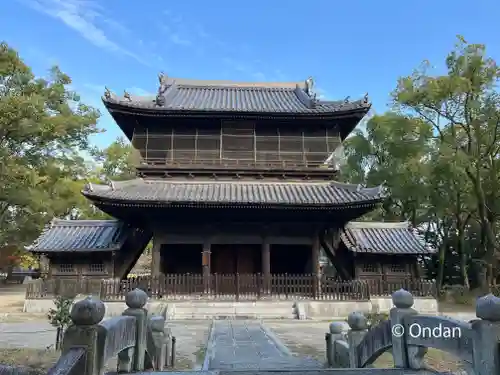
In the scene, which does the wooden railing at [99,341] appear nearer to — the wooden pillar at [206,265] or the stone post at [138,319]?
the stone post at [138,319]

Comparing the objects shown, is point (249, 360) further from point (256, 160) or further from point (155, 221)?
point (256, 160)

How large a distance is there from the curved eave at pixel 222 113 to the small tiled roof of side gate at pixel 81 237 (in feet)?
19.5

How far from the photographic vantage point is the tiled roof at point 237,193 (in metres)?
16.4

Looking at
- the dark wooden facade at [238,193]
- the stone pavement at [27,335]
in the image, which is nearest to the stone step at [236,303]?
the dark wooden facade at [238,193]

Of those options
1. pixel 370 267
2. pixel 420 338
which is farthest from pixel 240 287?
pixel 420 338

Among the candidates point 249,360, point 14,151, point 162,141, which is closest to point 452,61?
point 162,141

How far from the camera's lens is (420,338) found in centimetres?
498

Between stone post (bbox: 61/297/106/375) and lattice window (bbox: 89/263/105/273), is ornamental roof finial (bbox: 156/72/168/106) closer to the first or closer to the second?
lattice window (bbox: 89/263/105/273)

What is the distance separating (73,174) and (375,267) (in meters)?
27.6

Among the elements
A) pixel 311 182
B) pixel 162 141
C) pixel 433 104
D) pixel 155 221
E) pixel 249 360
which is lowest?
pixel 249 360

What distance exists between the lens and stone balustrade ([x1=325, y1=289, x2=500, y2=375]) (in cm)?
404

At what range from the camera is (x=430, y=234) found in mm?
33469

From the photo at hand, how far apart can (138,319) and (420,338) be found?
3.83 m

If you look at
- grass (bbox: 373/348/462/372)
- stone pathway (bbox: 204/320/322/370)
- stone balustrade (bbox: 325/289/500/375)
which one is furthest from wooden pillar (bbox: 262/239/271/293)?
stone balustrade (bbox: 325/289/500/375)
